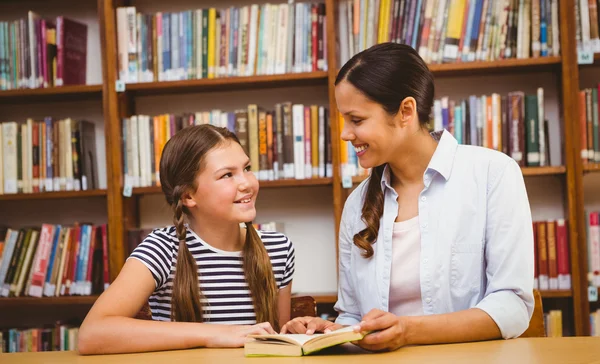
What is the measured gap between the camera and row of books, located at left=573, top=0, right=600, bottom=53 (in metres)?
2.43

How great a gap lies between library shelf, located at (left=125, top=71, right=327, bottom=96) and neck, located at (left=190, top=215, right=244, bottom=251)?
107 centimetres

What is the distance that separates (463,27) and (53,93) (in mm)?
1709

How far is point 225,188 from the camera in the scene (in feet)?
5.25

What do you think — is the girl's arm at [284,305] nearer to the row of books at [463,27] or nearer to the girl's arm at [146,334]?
the girl's arm at [146,334]

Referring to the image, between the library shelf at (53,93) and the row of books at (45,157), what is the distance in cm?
12

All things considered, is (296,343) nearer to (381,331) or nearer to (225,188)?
(381,331)

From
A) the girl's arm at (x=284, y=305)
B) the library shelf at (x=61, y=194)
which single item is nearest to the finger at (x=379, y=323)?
the girl's arm at (x=284, y=305)

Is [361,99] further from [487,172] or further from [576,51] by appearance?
[576,51]

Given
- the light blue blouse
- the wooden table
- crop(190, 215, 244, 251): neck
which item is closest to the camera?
the wooden table

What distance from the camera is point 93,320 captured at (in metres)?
1.31

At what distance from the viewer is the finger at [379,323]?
1.16 meters

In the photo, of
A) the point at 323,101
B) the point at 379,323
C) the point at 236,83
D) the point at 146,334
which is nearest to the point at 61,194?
the point at 236,83

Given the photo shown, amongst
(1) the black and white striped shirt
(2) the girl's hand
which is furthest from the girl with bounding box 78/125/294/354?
(2) the girl's hand

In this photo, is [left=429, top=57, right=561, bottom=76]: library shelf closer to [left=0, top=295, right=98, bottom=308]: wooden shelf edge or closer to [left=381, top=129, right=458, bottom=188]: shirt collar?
[left=381, top=129, right=458, bottom=188]: shirt collar
